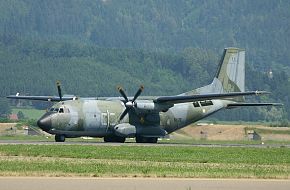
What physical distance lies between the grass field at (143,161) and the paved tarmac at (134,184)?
6.35 ft

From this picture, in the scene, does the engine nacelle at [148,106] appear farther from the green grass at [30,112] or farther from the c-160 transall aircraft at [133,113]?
the green grass at [30,112]

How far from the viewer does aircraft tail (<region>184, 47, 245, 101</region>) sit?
61.7 m

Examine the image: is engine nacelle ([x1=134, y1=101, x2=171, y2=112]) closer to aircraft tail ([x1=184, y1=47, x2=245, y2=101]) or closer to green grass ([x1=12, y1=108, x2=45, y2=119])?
aircraft tail ([x1=184, y1=47, x2=245, y2=101])

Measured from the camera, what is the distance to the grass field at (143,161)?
31500 millimetres

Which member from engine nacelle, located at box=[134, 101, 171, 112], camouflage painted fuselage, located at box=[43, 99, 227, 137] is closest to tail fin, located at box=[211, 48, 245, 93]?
camouflage painted fuselage, located at box=[43, 99, 227, 137]

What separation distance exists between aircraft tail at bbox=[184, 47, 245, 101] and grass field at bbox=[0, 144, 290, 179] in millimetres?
13415

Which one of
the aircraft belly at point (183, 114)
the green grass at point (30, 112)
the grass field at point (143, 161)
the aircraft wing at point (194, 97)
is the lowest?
the green grass at point (30, 112)

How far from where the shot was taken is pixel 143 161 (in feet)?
125

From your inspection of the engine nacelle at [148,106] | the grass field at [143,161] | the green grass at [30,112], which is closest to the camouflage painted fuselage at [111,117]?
the engine nacelle at [148,106]

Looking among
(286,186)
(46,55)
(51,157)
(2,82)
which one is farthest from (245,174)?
(46,55)

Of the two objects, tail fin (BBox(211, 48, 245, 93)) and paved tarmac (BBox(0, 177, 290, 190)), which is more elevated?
tail fin (BBox(211, 48, 245, 93))

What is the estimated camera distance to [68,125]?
177 ft

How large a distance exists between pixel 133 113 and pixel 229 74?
8.47 metres

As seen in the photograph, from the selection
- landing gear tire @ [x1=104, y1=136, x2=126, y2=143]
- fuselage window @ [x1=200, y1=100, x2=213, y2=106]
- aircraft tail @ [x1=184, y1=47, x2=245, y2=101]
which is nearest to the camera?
landing gear tire @ [x1=104, y1=136, x2=126, y2=143]
